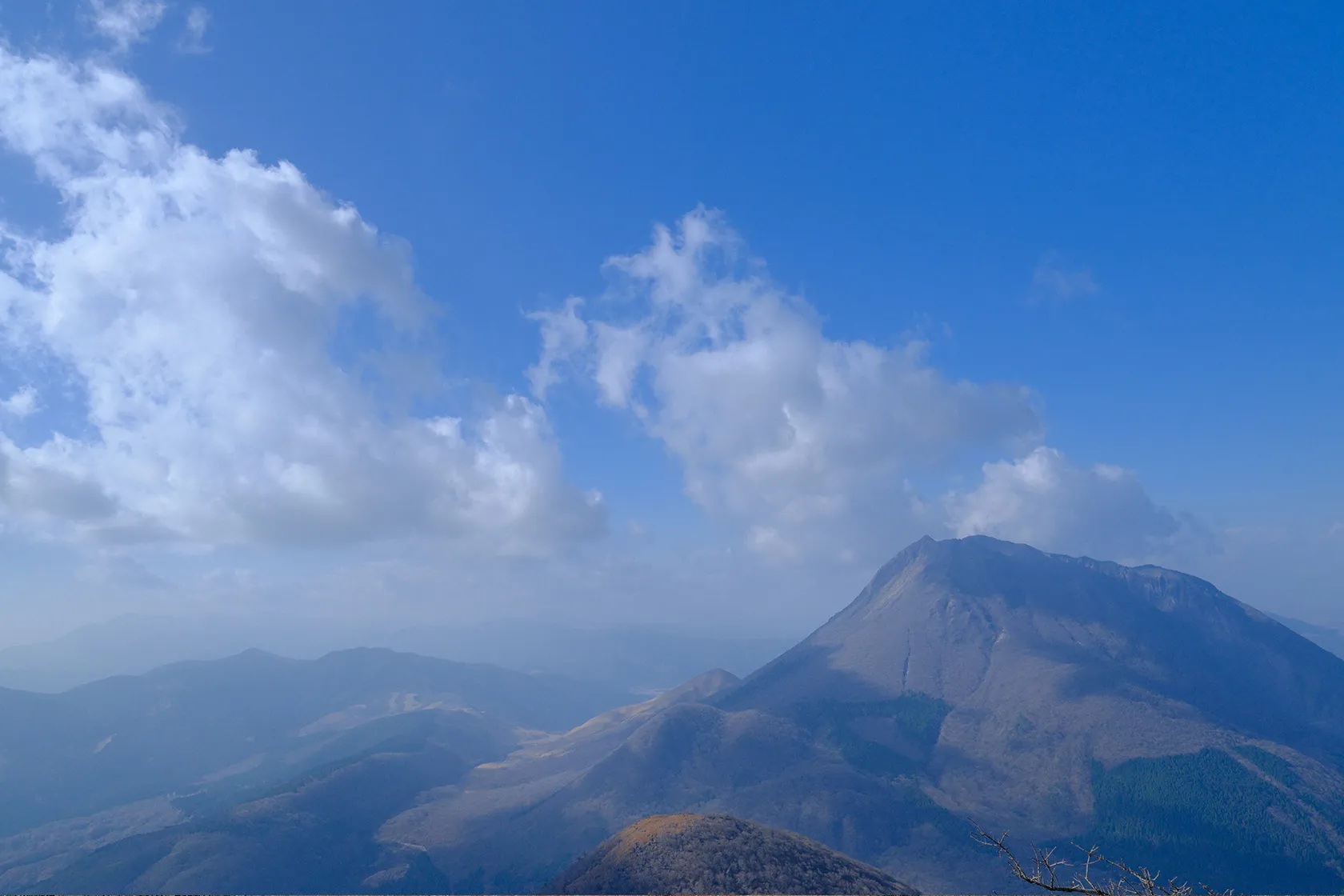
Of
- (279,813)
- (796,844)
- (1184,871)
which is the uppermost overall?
(796,844)

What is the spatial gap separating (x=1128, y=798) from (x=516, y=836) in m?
152

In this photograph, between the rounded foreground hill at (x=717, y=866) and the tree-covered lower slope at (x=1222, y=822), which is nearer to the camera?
the rounded foreground hill at (x=717, y=866)

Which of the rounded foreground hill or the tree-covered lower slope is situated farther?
the tree-covered lower slope

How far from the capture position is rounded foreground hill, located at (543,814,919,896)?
75.8m

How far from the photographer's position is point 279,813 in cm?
17275

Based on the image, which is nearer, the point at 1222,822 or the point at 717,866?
the point at 717,866

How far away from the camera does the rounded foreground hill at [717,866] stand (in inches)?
2982

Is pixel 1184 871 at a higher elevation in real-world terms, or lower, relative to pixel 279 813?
lower

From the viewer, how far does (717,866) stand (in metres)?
81.3

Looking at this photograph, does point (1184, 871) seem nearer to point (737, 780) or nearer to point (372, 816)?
point (737, 780)

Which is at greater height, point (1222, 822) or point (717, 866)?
point (717, 866)

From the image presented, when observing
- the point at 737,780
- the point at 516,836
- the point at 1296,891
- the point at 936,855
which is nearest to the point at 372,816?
the point at 516,836

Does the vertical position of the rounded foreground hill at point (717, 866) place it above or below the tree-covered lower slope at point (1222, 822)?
above

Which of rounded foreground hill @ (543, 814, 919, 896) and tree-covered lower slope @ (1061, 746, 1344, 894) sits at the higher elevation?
rounded foreground hill @ (543, 814, 919, 896)
